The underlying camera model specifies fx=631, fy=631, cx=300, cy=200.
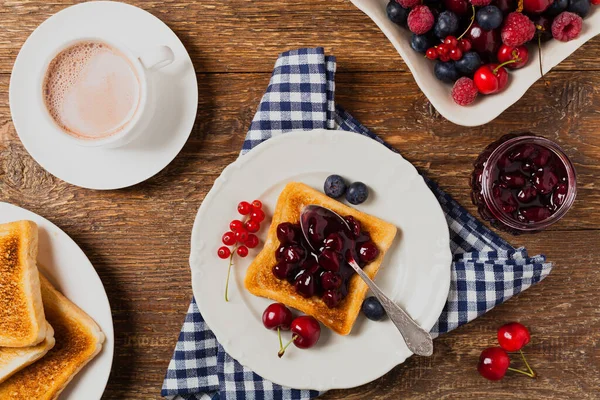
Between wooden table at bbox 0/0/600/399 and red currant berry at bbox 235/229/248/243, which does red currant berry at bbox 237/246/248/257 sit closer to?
red currant berry at bbox 235/229/248/243

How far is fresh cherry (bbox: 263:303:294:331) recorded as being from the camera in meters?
1.53

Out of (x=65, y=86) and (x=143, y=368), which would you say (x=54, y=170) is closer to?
(x=65, y=86)

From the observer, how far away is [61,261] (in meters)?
1.60

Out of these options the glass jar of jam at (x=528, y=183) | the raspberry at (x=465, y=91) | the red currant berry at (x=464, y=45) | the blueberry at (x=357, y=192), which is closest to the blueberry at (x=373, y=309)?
the blueberry at (x=357, y=192)

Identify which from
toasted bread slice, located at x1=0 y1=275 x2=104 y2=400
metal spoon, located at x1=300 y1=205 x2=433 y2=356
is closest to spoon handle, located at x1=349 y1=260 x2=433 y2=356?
metal spoon, located at x1=300 y1=205 x2=433 y2=356

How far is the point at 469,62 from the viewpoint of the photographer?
1440 millimetres

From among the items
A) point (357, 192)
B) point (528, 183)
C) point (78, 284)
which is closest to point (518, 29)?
point (528, 183)

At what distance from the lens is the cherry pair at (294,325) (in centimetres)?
153

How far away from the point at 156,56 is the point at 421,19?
1.99 feet

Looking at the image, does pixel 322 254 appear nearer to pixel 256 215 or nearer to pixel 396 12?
pixel 256 215

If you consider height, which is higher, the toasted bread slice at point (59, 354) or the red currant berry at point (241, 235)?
the red currant berry at point (241, 235)

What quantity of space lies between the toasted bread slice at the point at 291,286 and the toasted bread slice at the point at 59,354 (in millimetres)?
423

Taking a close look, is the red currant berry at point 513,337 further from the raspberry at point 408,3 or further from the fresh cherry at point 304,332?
the raspberry at point 408,3

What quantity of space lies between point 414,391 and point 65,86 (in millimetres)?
1181
